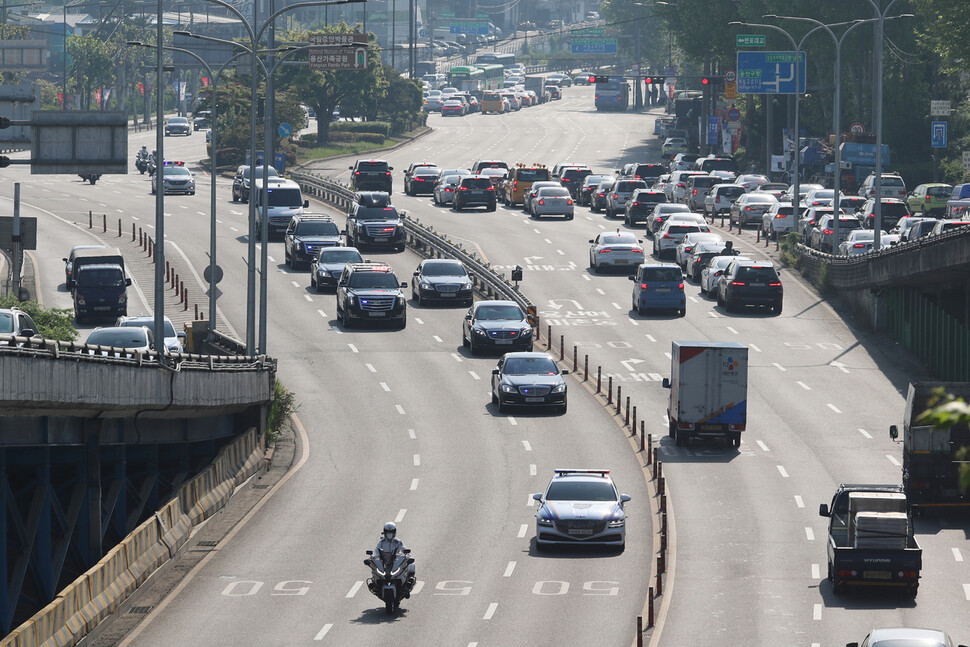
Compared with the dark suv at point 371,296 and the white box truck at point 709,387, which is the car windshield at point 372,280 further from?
the white box truck at point 709,387

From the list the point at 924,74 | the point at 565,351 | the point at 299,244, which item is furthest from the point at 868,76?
the point at 565,351

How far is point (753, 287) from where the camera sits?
56406 millimetres

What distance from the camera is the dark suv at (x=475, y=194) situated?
262ft

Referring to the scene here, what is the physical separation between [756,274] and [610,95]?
112 meters

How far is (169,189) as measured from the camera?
8806cm

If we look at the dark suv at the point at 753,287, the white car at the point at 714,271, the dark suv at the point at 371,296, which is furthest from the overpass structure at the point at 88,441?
the white car at the point at 714,271

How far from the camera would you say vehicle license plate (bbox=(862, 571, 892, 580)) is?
27312 millimetres

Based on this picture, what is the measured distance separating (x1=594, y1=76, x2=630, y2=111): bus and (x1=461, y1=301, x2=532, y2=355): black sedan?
11562 cm

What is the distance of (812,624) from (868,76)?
268 ft

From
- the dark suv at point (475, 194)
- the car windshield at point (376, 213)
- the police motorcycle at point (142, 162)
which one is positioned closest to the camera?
the car windshield at point (376, 213)

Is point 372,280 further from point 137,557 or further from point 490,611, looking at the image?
point 490,611

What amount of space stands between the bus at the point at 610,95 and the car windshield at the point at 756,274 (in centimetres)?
10932

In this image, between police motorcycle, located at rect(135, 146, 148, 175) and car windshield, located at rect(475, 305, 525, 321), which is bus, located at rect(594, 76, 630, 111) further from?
car windshield, located at rect(475, 305, 525, 321)

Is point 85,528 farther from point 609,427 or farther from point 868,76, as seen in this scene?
point 868,76
